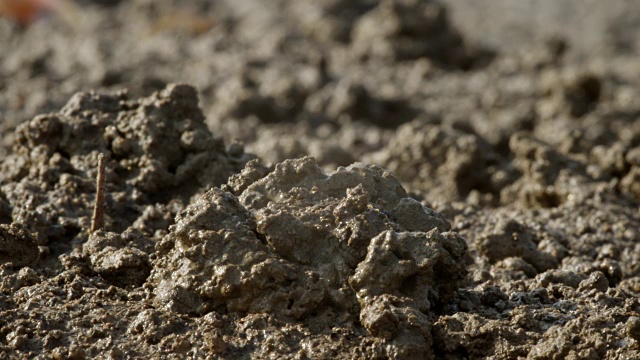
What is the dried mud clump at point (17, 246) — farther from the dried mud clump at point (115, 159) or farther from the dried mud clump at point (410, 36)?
the dried mud clump at point (410, 36)

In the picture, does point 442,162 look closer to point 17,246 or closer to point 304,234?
point 304,234

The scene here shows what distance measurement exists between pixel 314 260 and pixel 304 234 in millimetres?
81

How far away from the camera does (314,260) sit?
2746 millimetres

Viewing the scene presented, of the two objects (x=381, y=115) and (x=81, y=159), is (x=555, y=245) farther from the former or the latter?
(x=381, y=115)

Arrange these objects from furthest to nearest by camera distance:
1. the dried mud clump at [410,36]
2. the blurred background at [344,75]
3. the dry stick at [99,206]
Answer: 1. the dried mud clump at [410,36]
2. the blurred background at [344,75]
3. the dry stick at [99,206]

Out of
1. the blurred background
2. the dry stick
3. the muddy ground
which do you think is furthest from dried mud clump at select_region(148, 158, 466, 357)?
the blurred background

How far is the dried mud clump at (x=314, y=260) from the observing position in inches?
104

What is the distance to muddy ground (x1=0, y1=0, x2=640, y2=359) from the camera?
103 inches

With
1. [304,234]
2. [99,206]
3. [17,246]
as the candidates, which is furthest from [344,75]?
[304,234]

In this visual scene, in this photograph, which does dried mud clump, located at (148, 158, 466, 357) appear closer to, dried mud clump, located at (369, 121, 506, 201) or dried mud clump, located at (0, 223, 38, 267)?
dried mud clump, located at (0, 223, 38, 267)

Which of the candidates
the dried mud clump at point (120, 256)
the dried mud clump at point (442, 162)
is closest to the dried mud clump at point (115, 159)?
the dried mud clump at point (120, 256)

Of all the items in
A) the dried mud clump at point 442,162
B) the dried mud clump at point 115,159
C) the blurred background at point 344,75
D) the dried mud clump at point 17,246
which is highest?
the blurred background at point 344,75

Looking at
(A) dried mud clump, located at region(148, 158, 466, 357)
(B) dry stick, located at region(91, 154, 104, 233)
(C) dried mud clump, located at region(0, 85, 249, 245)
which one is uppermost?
(C) dried mud clump, located at region(0, 85, 249, 245)

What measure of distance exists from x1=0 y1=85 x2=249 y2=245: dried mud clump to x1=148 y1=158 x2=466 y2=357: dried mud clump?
563mm
